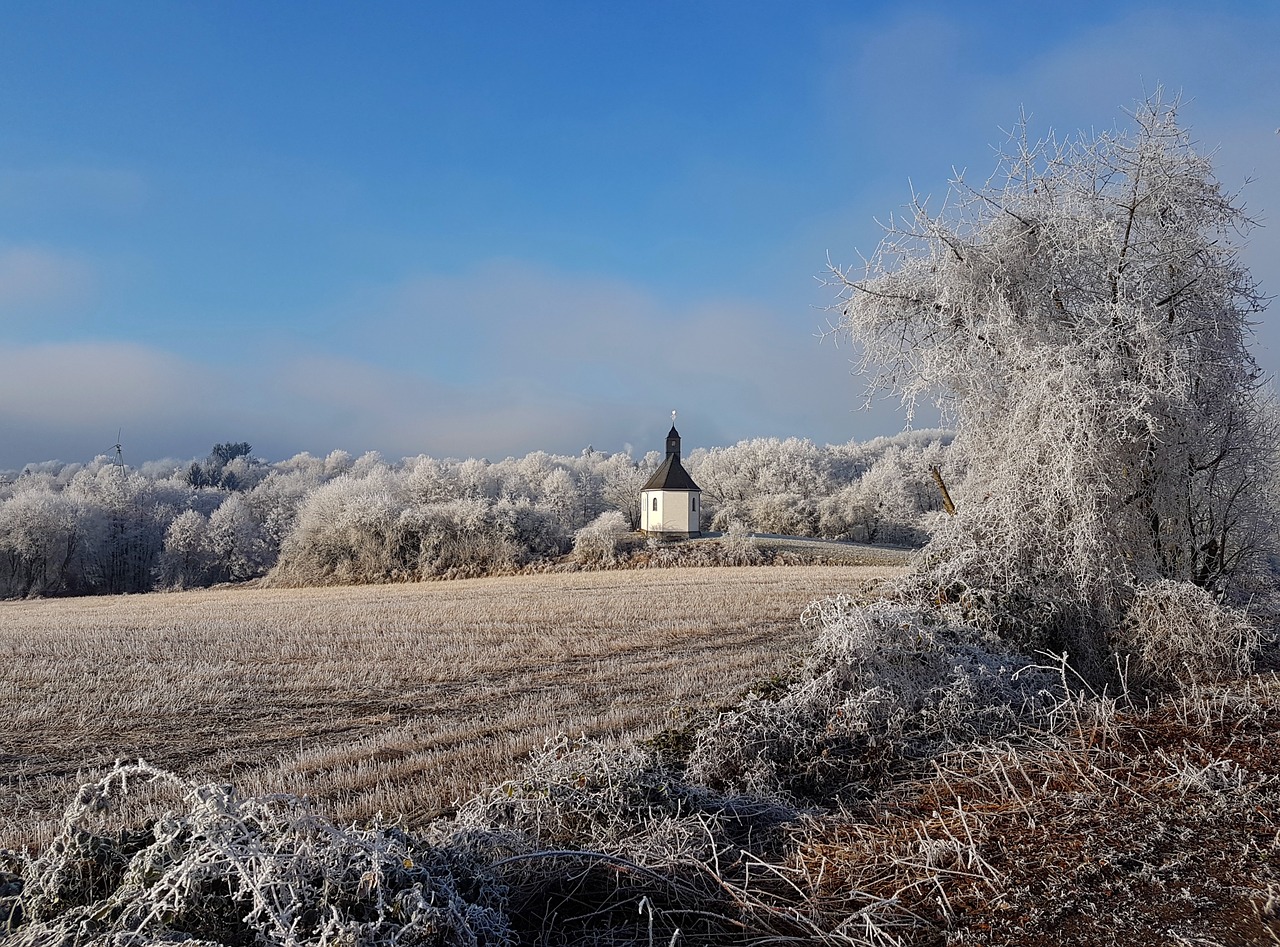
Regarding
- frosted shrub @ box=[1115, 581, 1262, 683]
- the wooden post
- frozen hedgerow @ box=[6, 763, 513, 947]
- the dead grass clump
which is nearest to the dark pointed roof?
the wooden post

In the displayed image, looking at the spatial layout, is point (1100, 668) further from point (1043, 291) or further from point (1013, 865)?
point (1013, 865)

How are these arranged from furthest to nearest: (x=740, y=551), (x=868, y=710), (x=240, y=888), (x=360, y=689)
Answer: (x=740, y=551) < (x=360, y=689) < (x=868, y=710) < (x=240, y=888)

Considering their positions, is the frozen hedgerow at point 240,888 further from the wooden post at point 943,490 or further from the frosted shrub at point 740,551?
the frosted shrub at point 740,551

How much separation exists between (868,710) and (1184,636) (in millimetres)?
3758

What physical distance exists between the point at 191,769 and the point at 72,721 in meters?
3.50

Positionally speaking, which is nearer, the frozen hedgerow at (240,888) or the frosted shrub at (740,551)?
the frozen hedgerow at (240,888)

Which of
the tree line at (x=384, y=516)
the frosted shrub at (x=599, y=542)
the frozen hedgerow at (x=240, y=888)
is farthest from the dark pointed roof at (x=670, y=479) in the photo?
the frozen hedgerow at (x=240, y=888)

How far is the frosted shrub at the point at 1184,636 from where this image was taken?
7.34m

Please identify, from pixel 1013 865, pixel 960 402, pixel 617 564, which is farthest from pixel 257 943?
pixel 617 564

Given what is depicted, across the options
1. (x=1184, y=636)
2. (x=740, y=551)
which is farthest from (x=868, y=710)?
(x=740, y=551)

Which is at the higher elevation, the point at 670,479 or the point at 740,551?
the point at 670,479

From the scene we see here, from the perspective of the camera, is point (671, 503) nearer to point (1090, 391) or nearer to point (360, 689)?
Answer: point (360, 689)

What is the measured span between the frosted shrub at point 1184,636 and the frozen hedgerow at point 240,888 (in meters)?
6.91

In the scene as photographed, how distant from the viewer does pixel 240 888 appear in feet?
9.01
